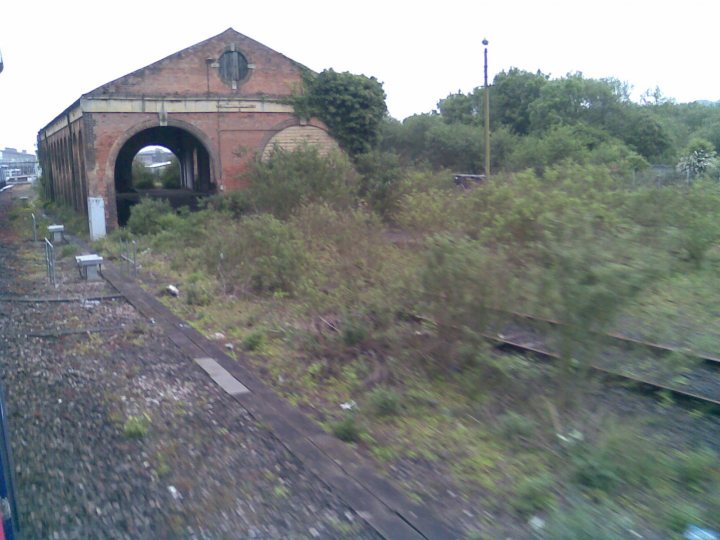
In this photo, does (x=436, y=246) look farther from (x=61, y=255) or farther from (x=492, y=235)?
(x=61, y=255)

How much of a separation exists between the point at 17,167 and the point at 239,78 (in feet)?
334

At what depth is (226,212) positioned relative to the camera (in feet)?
80.0

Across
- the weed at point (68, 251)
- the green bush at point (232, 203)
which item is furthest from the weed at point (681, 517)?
the weed at point (68, 251)

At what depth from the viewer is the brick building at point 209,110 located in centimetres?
2809

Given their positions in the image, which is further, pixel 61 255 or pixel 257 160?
pixel 257 160

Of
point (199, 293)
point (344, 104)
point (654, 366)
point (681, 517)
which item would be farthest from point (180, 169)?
point (681, 517)

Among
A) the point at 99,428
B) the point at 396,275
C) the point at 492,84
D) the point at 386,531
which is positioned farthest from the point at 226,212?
the point at 492,84

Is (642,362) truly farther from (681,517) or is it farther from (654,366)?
(681,517)

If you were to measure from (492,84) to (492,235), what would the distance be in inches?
1626

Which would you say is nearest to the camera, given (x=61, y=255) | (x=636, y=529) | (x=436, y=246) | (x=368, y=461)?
(x=636, y=529)

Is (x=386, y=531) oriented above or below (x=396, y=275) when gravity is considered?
below

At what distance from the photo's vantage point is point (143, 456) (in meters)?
7.03

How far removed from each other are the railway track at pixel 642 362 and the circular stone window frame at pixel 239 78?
2209 cm

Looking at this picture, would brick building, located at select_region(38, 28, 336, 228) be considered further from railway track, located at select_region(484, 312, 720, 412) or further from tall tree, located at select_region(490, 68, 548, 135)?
railway track, located at select_region(484, 312, 720, 412)
